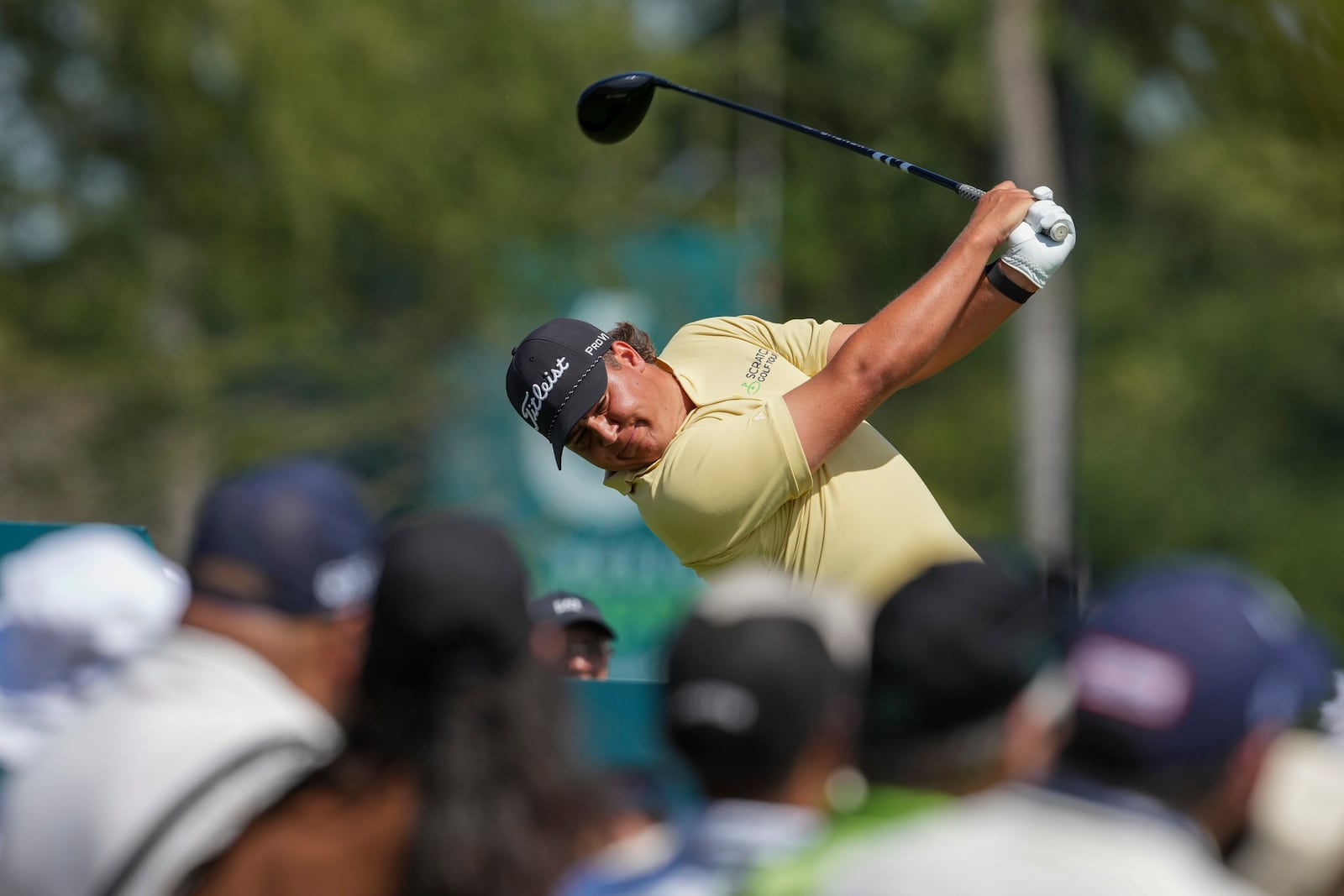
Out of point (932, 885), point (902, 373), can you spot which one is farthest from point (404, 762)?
point (902, 373)

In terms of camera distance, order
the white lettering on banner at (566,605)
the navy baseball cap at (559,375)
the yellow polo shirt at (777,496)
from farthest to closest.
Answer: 1. the white lettering on banner at (566,605)
2. the navy baseball cap at (559,375)
3. the yellow polo shirt at (777,496)

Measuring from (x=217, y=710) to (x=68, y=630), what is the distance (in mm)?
785

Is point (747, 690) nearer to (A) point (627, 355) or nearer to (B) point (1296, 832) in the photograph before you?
(B) point (1296, 832)

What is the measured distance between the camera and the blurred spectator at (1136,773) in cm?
212

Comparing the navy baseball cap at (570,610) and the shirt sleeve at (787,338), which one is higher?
the shirt sleeve at (787,338)

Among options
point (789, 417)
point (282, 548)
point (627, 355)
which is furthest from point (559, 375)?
point (282, 548)

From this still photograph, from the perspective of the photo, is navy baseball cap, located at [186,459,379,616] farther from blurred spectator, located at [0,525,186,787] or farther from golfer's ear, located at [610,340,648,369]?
golfer's ear, located at [610,340,648,369]

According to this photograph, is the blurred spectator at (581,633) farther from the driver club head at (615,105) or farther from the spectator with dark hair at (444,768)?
the spectator with dark hair at (444,768)

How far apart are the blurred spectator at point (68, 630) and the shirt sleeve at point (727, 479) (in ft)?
5.08

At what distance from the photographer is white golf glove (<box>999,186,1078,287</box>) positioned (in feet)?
15.4

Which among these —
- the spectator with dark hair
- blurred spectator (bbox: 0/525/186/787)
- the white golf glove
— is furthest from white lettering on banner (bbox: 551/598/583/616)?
the spectator with dark hair

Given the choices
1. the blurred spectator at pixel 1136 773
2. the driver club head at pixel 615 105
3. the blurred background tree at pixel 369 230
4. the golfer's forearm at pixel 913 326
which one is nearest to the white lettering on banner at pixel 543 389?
the golfer's forearm at pixel 913 326

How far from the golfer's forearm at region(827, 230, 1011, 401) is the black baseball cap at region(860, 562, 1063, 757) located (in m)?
2.00

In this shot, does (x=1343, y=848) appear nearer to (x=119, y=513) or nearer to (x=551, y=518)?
(x=551, y=518)
